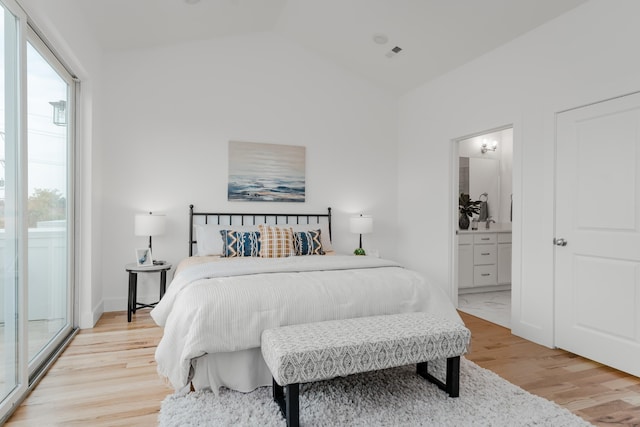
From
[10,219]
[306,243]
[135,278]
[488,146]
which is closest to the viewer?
[10,219]

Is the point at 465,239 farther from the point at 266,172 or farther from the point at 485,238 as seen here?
the point at 266,172

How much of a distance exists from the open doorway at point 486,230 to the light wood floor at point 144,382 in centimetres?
103

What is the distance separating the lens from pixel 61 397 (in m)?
2.21

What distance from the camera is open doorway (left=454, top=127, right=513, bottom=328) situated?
4.69 metres

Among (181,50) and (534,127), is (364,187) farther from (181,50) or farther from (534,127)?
(181,50)

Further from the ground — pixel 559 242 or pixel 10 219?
pixel 10 219

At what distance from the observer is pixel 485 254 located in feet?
16.5

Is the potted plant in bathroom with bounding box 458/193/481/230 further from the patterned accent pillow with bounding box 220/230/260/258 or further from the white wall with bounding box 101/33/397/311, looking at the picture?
the patterned accent pillow with bounding box 220/230/260/258

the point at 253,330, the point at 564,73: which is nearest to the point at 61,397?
the point at 253,330

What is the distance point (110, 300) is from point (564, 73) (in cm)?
468

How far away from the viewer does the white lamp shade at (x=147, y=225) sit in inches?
151

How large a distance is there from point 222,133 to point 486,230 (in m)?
3.55

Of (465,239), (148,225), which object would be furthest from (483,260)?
(148,225)

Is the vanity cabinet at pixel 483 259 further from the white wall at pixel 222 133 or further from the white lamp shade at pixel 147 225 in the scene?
the white lamp shade at pixel 147 225
